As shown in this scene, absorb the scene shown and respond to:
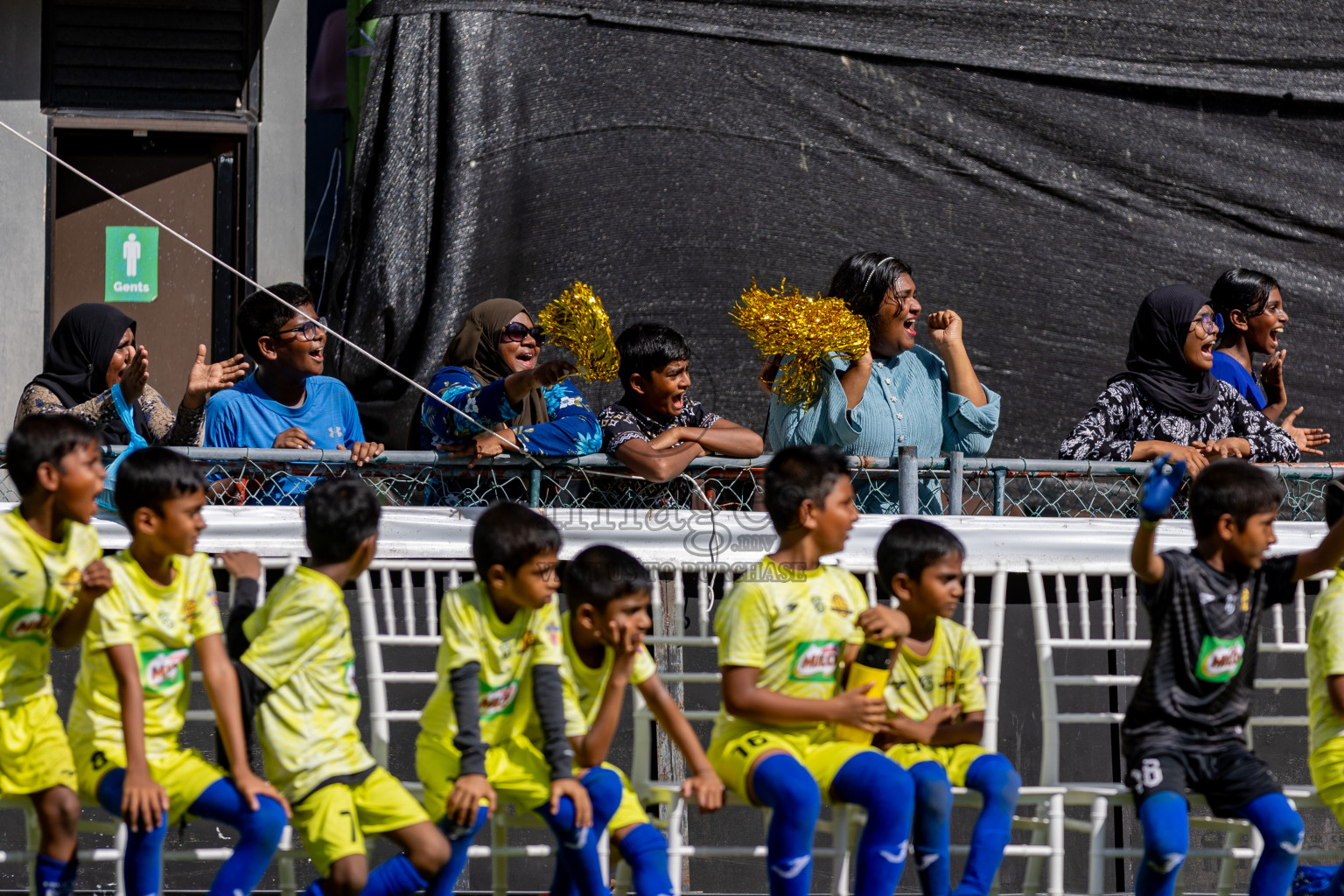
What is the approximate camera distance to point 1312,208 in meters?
5.93

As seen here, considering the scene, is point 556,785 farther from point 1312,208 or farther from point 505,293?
point 1312,208

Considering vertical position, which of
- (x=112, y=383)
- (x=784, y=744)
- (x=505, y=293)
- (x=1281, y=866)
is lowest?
(x=1281, y=866)

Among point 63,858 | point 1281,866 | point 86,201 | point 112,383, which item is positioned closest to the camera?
point 63,858

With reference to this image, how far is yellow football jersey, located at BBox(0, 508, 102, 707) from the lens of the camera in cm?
317

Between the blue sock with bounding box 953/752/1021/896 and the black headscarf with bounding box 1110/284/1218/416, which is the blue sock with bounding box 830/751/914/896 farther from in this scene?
the black headscarf with bounding box 1110/284/1218/416

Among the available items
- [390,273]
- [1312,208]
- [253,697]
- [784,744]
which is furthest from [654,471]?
[1312,208]

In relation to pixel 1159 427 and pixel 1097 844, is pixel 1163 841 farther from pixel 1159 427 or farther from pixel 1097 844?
pixel 1159 427

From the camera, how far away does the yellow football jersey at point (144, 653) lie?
10.5ft

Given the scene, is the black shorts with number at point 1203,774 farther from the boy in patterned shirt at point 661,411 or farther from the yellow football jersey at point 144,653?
the yellow football jersey at point 144,653

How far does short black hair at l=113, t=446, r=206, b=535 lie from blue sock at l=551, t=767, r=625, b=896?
1.08 meters

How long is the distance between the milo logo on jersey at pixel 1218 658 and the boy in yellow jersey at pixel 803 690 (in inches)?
28.9

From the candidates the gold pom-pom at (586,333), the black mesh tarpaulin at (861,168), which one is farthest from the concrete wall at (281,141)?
the gold pom-pom at (586,333)

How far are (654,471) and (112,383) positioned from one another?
1679mm

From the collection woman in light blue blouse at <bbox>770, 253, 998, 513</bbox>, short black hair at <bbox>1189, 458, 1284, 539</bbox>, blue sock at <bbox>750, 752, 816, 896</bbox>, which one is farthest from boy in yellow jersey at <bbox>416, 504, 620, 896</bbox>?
short black hair at <bbox>1189, 458, 1284, 539</bbox>
